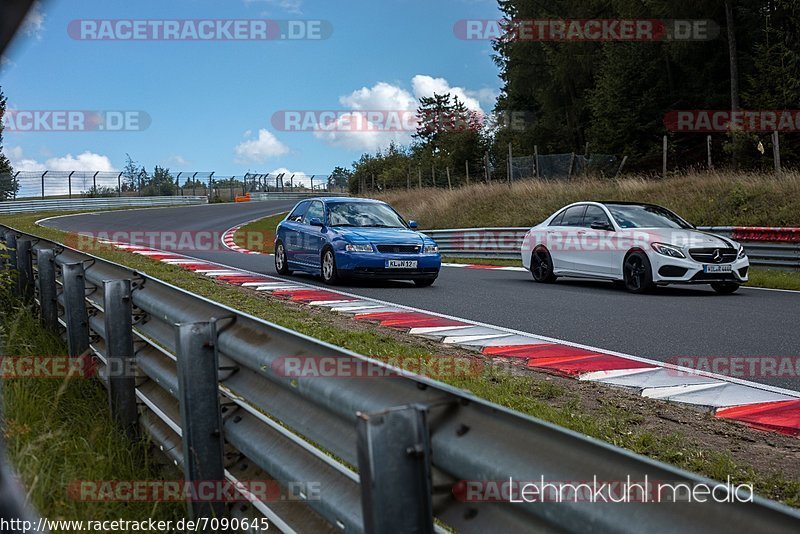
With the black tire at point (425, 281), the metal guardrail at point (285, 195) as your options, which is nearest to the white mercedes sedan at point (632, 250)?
the black tire at point (425, 281)

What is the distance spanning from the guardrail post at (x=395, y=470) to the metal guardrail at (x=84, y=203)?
53736 millimetres

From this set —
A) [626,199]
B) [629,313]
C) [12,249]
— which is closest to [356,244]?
[629,313]

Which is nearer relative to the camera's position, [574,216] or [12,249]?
[12,249]

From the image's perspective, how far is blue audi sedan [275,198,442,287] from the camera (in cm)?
1413

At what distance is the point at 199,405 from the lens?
3.45 meters

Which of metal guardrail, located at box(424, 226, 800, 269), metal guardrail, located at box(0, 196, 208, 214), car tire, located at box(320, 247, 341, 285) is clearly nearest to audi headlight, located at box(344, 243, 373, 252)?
car tire, located at box(320, 247, 341, 285)

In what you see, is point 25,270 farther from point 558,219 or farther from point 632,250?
point 558,219

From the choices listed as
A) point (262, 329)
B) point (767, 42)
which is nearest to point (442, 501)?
point (262, 329)

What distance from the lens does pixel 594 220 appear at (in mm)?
14484

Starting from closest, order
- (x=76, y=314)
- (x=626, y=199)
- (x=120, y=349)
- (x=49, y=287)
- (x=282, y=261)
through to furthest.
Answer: (x=120, y=349) → (x=76, y=314) → (x=49, y=287) → (x=282, y=261) → (x=626, y=199)

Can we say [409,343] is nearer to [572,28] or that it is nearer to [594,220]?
[594,220]

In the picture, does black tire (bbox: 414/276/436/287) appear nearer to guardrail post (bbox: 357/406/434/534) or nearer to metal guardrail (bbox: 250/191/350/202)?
guardrail post (bbox: 357/406/434/534)

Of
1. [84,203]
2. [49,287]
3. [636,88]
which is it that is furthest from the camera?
[84,203]

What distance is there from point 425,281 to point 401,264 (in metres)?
0.66
